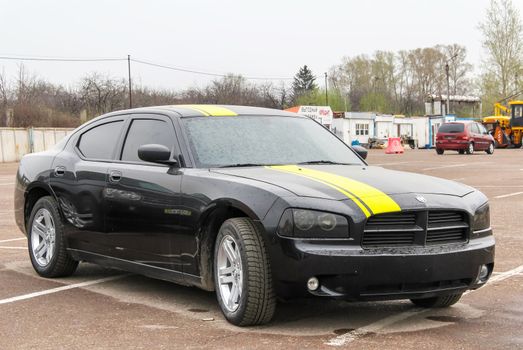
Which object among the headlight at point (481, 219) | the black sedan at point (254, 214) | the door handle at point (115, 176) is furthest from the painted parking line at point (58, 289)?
the headlight at point (481, 219)

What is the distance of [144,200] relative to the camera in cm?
604

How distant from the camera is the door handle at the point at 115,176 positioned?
20.9ft

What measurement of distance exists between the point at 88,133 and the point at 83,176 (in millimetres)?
609

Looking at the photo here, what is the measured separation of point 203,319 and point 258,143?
1.46 meters

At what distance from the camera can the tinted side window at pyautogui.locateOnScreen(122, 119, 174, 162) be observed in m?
6.24

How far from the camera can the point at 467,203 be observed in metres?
5.31

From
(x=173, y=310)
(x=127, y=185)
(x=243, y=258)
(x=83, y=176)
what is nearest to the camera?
(x=243, y=258)

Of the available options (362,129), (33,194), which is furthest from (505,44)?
(33,194)

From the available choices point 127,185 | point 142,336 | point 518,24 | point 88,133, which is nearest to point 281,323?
point 142,336

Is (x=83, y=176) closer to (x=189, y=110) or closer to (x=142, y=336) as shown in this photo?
(x=189, y=110)

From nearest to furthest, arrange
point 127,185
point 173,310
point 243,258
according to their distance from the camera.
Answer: point 243,258 → point 173,310 → point 127,185

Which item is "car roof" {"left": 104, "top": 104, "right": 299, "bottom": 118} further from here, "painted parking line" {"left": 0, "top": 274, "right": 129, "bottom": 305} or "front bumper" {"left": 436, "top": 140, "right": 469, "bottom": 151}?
"front bumper" {"left": 436, "top": 140, "right": 469, "bottom": 151}

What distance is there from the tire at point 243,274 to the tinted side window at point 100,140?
1923 mm

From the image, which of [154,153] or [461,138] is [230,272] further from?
[461,138]
